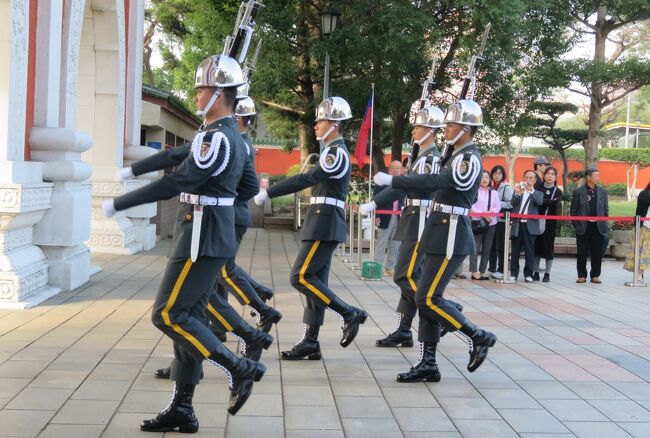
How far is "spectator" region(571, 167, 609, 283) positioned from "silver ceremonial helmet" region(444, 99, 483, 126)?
7078 mm

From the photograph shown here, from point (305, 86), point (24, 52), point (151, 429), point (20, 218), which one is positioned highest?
point (305, 86)

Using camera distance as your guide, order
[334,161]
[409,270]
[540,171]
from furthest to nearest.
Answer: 1. [540,171]
2. [409,270]
3. [334,161]

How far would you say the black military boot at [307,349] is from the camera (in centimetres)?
657

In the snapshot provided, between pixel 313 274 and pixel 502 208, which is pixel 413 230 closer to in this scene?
pixel 313 274

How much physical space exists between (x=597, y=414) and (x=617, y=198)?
145 feet

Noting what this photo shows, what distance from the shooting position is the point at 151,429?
15.3 feet

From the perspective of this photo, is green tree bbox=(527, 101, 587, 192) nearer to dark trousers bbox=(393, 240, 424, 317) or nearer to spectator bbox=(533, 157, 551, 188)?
spectator bbox=(533, 157, 551, 188)

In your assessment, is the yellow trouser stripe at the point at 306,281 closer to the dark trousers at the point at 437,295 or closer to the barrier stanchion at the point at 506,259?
the dark trousers at the point at 437,295

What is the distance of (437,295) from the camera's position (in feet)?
19.7

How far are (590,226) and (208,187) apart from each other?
368 inches

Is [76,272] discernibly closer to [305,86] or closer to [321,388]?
[321,388]

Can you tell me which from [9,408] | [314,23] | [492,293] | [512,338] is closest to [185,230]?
[9,408]

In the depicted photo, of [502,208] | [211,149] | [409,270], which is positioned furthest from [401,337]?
[502,208]

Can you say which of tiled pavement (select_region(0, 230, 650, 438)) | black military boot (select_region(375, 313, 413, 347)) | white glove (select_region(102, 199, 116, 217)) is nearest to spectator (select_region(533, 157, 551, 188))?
tiled pavement (select_region(0, 230, 650, 438))
